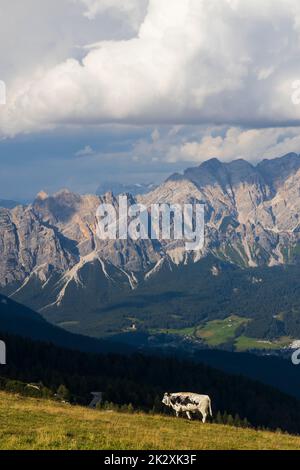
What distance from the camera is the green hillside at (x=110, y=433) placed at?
1570 inches

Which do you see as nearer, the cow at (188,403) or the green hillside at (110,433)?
the green hillside at (110,433)

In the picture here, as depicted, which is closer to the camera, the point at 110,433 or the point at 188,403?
the point at 110,433

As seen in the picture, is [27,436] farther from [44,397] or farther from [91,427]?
[44,397]

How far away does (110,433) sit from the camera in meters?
45.4

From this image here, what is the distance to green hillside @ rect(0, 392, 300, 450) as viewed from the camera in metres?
39.9

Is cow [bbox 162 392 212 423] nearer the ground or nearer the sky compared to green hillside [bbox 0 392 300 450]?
nearer the ground

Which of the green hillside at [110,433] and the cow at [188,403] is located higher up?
the green hillside at [110,433]

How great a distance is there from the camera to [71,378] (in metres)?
142

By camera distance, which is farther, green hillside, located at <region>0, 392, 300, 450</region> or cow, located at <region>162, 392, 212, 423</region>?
cow, located at <region>162, 392, 212, 423</region>

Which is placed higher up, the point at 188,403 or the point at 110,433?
the point at 110,433
